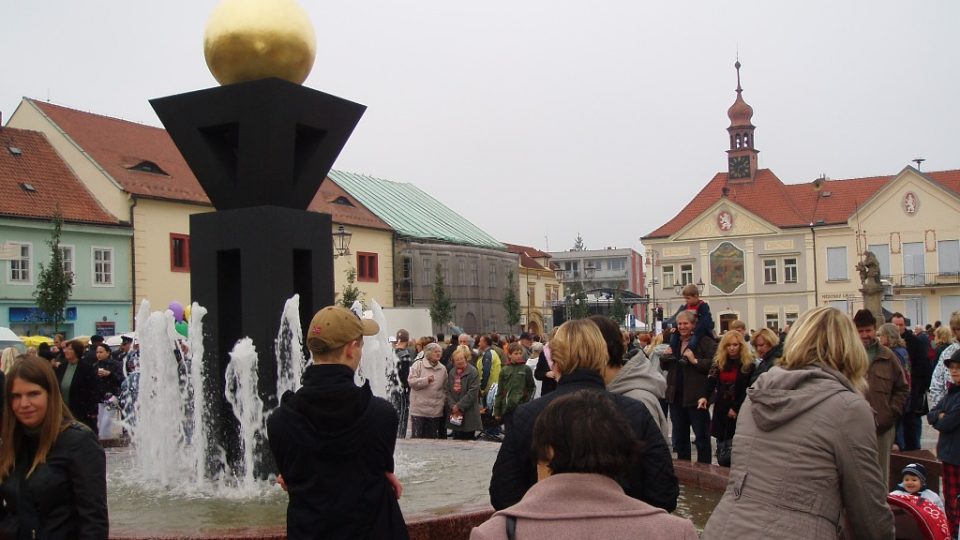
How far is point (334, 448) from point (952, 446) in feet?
16.4

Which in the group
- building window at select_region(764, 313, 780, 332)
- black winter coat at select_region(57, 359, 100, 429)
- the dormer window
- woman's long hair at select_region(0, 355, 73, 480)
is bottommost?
building window at select_region(764, 313, 780, 332)

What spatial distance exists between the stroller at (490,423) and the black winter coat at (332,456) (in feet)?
33.0

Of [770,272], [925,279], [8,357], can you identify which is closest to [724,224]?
[770,272]

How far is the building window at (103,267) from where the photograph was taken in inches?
1524

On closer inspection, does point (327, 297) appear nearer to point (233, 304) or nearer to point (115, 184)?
point (233, 304)

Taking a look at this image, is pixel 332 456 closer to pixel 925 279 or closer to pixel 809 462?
pixel 809 462

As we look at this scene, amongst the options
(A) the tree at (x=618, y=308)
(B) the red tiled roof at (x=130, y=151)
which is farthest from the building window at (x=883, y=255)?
(B) the red tiled roof at (x=130, y=151)

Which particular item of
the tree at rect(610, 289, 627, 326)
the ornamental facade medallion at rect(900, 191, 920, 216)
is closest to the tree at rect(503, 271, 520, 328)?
the tree at rect(610, 289, 627, 326)

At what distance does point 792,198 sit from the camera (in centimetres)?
6669

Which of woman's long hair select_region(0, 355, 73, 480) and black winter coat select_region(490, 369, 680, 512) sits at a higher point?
woman's long hair select_region(0, 355, 73, 480)

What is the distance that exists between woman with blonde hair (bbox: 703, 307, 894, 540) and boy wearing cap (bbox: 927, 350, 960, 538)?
A: 3518 millimetres

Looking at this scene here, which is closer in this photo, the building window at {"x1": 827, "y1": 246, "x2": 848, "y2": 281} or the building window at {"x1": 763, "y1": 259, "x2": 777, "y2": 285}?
the building window at {"x1": 827, "y1": 246, "x2": 848, "y2": 281}

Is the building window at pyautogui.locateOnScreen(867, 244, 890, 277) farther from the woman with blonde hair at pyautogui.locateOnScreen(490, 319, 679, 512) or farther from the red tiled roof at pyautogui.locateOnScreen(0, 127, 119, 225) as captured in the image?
the woman with blonde hair at pyautogui.locateOnScreen(490, 319, 679, 512)

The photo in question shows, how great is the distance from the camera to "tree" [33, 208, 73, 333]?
32812 mm
